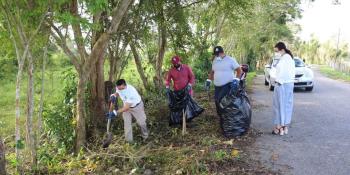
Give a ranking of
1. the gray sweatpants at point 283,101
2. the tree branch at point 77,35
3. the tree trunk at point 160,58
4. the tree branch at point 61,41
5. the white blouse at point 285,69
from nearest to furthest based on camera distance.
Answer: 1. the tree branch at point 61,41
2. the tree branch at point 77,35
3. the white blouse at point 285,69
4. the gray sweatpants at point 283,101
5. the tree trunk at point 160,58

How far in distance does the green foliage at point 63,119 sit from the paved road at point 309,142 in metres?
3.68

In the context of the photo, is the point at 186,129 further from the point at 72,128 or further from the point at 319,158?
the point at 319,158

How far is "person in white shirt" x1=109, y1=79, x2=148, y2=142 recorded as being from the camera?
7.81m

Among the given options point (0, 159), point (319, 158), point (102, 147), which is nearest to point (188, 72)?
point (102, 147)

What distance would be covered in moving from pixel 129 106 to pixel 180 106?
143 centimetres

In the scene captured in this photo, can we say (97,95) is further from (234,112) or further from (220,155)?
(220,155)

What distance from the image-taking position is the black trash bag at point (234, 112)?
809 centimetres

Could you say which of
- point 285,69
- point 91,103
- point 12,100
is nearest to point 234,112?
point 285,69

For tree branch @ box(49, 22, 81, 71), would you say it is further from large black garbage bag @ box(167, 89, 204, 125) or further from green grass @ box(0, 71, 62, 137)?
large black garbage bag @ box(167, 89, 204, 125)

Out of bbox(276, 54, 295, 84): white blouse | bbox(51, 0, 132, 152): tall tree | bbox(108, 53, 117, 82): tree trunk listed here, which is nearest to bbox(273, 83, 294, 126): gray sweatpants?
bbox(276, 54, 295, 84): white blouse

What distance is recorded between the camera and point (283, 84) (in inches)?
315

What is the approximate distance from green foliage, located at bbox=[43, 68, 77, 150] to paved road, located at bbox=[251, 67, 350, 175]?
3677mm

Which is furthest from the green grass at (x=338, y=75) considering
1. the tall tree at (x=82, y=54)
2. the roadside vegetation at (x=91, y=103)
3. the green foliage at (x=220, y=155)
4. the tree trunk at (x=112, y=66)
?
the tall tree at (x=82, y=54)

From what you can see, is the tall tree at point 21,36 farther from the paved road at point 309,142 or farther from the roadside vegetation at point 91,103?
the paved road at point 309,142
